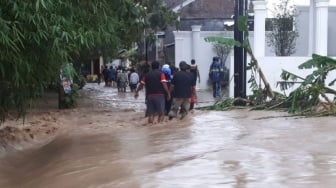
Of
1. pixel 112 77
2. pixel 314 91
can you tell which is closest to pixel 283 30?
pixel 314 91

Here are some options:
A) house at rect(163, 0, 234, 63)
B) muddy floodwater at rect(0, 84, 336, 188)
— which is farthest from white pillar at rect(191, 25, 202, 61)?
muddy floodwater at rect(0, 84, 336, 188)

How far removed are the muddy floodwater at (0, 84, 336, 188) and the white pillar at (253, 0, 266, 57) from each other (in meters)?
5.90

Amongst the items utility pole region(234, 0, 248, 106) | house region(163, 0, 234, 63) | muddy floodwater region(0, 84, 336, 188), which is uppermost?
house region(163, 0, 234, 63)

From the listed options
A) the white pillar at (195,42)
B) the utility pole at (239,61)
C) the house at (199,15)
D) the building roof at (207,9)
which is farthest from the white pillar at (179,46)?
the utility pole at (239,61)

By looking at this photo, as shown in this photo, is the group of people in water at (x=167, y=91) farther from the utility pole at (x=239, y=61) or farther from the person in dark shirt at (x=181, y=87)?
the utility pole at (x=239, y=61)

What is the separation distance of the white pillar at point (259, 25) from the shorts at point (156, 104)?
7770 millimetres

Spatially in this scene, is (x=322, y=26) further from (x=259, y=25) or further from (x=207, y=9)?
(x=207, y=9)

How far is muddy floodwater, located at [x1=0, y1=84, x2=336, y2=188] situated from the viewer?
7375 mm

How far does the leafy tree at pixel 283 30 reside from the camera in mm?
27141

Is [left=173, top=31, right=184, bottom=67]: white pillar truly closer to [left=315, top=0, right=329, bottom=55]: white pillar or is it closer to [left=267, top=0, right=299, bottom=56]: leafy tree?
[left=267, top=0, right=299, bottom=56]: leafy tree

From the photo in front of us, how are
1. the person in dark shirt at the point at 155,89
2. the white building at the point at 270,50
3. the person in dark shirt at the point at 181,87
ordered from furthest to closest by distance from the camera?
the white building at the point at 270,50 → the person in dark shirt at the point at 181,87 → the person in dark shirt at the point at 155,89

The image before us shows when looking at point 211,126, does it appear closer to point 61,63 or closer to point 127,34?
point 61,63

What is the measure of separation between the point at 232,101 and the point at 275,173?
1019cm

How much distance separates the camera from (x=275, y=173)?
7414 mm
